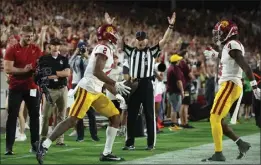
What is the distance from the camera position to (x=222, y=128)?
10.0 metres

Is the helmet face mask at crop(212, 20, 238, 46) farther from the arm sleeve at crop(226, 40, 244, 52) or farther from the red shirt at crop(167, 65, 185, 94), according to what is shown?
the red shirt at crop(167, 65, 185, 94)

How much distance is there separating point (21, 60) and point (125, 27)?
702 inches

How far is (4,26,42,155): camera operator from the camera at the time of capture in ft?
36.3

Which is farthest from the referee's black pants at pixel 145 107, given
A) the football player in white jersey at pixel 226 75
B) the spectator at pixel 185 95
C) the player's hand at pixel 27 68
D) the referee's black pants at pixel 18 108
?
the spectator at pixel 185 95

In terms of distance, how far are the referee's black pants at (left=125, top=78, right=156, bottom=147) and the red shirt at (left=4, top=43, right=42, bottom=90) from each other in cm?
172

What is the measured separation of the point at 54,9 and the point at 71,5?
2.96 meters

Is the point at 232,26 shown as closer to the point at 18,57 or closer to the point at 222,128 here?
the point at 222,128

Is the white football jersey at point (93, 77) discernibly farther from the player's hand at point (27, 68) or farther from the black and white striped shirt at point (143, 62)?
the black and white striped shirt at point (143, 62)

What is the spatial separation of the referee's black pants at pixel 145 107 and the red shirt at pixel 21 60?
1716 millimetres

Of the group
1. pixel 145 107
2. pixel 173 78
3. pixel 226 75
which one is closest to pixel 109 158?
pixel 145 107

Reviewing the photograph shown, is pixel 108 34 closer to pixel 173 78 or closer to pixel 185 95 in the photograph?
pixel 173 78

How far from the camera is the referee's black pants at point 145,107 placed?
12.1 m

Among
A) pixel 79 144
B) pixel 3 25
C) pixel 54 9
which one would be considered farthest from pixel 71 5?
pixel 79 144

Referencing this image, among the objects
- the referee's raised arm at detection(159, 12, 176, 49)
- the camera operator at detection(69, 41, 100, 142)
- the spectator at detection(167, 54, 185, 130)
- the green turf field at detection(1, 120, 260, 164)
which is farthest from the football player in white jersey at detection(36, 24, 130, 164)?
the spectator at detection(167, 54, 185, 130)
